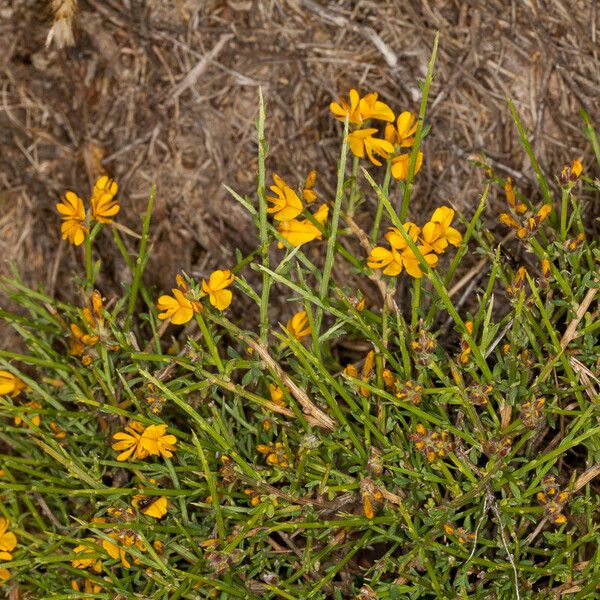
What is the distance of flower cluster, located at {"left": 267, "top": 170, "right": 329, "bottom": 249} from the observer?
1779mm

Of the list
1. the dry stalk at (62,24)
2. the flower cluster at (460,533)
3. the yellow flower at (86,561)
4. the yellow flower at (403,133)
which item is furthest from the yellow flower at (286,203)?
the dry stalk at (62,24)

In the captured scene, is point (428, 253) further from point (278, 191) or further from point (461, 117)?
point (461, 117)

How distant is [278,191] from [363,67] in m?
0.92

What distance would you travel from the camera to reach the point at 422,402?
6.46ft

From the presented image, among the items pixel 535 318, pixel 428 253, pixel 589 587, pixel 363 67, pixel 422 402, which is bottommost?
pixel 589 587

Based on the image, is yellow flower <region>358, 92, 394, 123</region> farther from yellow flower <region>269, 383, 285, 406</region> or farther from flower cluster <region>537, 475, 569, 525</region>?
flower cluster <region>537, 475, 569, 525</region>

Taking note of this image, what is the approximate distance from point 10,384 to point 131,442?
372mm

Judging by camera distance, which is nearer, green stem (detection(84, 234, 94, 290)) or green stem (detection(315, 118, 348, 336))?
green stem (detection(315, 118, 348, 336))

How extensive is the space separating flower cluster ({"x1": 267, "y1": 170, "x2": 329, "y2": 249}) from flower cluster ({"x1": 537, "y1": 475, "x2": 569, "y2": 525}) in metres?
0.74

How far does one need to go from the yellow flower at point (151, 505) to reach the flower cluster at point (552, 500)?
2.78 ft

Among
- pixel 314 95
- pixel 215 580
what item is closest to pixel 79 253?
pixel 314 95

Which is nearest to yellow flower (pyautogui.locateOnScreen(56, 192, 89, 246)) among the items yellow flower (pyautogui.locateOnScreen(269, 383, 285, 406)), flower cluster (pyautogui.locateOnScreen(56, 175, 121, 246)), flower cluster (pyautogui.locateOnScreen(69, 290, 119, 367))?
flower cluster (pyautogui.locateOnScreen(56, 175, 121, 246))

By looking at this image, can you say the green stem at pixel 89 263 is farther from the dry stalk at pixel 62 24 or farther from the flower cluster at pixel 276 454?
the dry stalk at pixel 62 24

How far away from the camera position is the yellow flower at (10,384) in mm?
2025
